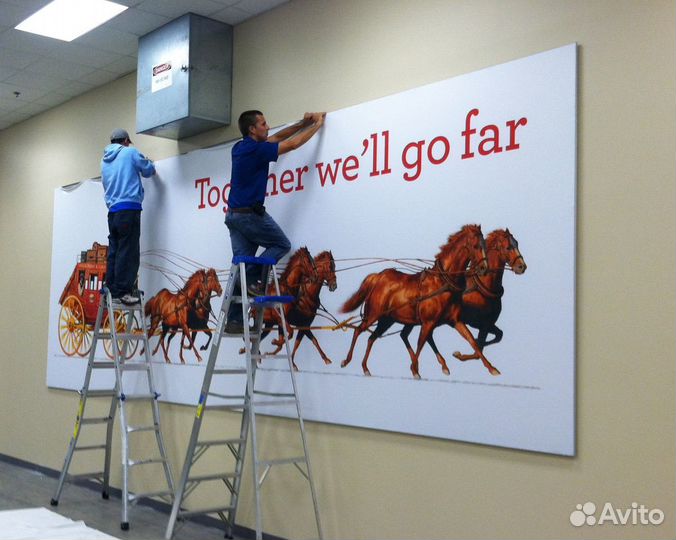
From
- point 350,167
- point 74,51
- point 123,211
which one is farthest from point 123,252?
point 350,167

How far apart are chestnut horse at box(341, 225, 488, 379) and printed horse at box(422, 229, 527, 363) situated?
0.12 feet

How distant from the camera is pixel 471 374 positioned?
382 cm

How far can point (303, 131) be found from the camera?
476 cm

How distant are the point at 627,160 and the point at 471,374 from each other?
1.19 meters

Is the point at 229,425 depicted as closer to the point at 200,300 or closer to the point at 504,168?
the point at 200,300

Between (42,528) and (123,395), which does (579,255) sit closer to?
(42,528)

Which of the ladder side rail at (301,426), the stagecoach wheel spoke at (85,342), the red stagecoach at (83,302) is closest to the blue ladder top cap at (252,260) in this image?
the ladder side rail at (301,426)

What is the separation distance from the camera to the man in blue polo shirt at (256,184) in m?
4.68

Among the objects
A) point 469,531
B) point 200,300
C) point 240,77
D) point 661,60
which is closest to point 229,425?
point 200,300

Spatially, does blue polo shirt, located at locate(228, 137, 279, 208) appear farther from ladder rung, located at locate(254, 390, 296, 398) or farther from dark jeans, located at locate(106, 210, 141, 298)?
dark jeans, located at locate(106, 210, 141, 298)

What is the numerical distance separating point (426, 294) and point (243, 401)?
1.57m

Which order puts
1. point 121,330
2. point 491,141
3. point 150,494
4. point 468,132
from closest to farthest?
point 491,141 → point 468,132 → point 150,494 → point 121,330

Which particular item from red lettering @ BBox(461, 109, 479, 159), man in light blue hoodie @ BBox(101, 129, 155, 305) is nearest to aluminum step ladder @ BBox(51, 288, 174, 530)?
man in light blue hoodie @ BBox(101, 129, 155, 305)

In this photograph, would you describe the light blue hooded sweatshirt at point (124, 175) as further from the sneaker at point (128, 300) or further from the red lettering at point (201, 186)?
the sneaker at point (128, 300)
